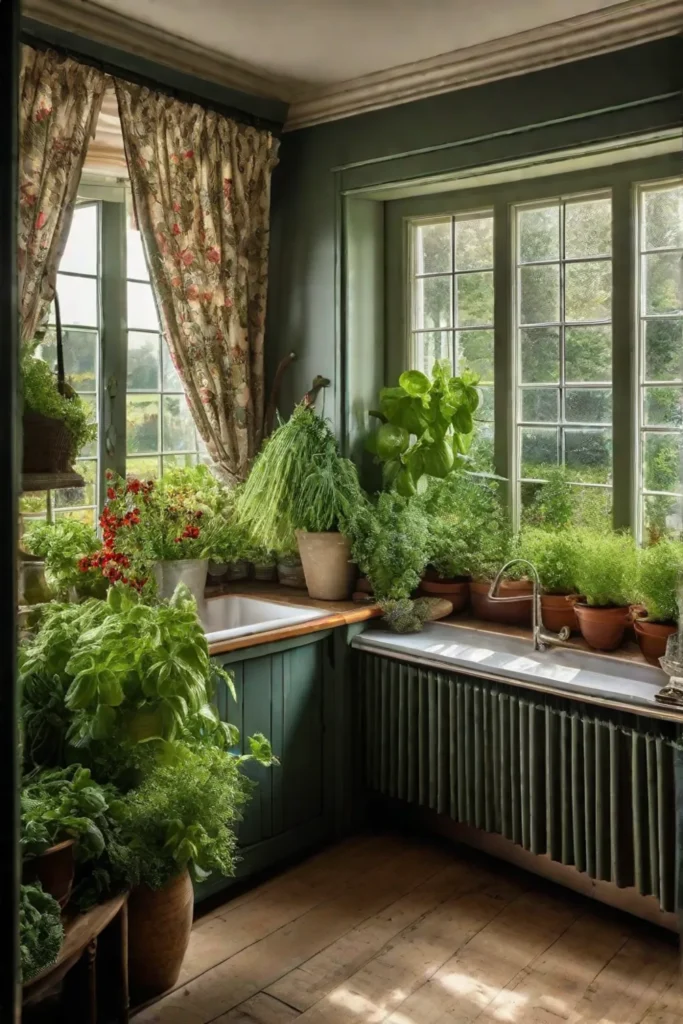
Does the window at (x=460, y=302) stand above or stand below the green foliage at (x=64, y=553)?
above

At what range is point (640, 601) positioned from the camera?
341cm

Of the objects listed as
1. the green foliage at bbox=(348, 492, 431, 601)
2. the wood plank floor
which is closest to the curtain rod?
the green foliage at bbox=(348, 492, 431, 601)

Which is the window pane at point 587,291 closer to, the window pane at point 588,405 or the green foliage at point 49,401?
the window pane at point 588,405

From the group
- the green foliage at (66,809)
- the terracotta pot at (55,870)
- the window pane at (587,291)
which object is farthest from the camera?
the window pane at (587,291)

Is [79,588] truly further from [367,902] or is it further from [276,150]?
[276,150]

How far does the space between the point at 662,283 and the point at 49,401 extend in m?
2.17

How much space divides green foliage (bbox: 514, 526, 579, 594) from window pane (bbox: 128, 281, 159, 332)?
180 centimetres

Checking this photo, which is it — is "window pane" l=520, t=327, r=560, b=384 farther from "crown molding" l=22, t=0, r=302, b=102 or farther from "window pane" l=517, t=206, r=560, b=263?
"crown molding" l=22, t=0, r=302, b=102

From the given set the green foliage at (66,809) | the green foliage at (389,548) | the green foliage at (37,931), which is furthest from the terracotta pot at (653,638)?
the green foliage at (37,931)

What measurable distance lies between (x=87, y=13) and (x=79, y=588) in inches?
75.4

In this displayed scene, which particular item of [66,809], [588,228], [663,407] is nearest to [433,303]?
[588,228]

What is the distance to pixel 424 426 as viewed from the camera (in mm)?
3992

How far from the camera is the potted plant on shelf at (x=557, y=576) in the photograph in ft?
11.7

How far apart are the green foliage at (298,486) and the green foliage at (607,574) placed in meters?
0.93
